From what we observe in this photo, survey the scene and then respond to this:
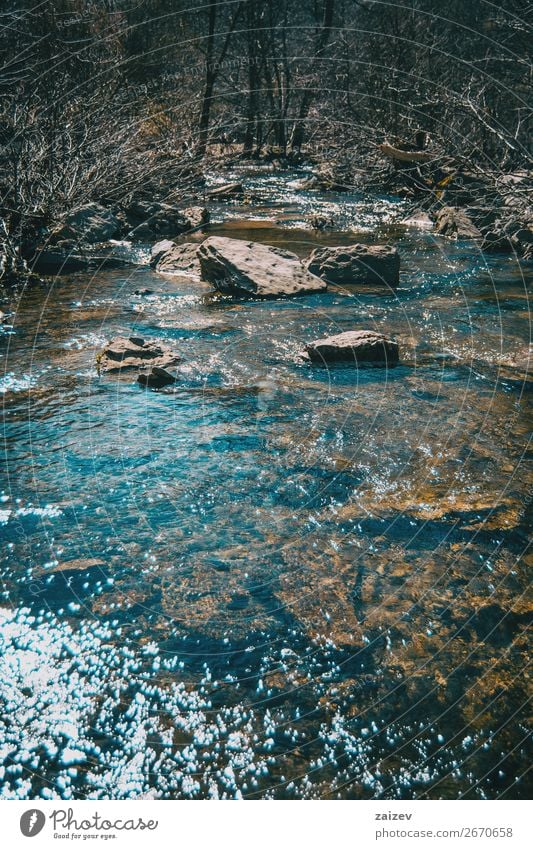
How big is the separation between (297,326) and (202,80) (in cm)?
2098

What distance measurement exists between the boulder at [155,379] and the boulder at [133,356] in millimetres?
174

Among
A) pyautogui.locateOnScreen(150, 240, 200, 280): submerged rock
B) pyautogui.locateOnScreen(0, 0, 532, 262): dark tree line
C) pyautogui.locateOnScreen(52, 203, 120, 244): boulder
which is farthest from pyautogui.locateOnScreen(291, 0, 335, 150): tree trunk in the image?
pyautogui.locateOnScreen(150, 240, 200, 280): submerged rock

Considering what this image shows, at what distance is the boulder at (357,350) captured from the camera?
716 cm

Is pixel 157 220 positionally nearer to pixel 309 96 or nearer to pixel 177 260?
pixel 177 260

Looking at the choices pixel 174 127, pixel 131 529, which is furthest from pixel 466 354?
pixel 174 127

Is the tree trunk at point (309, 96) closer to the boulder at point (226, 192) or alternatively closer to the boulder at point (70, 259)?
the boulder at point (226, 192)

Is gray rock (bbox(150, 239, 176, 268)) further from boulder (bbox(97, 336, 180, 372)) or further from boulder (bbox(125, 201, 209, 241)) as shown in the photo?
boulder (bbox(97, 336, 180, 372))

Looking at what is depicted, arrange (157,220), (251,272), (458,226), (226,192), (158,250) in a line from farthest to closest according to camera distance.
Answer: (226,192), (157,220), (458,226), (158,250), (251,272)

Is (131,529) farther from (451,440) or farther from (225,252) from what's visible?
(225,252)

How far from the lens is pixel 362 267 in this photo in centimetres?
1034

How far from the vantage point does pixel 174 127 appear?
64.4 ft

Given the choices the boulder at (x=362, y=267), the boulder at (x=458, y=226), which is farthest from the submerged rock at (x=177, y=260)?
the boulder at (x=458, y=226)

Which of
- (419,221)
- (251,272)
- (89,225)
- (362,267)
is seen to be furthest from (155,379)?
(419,221)

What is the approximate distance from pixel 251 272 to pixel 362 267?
180cm
